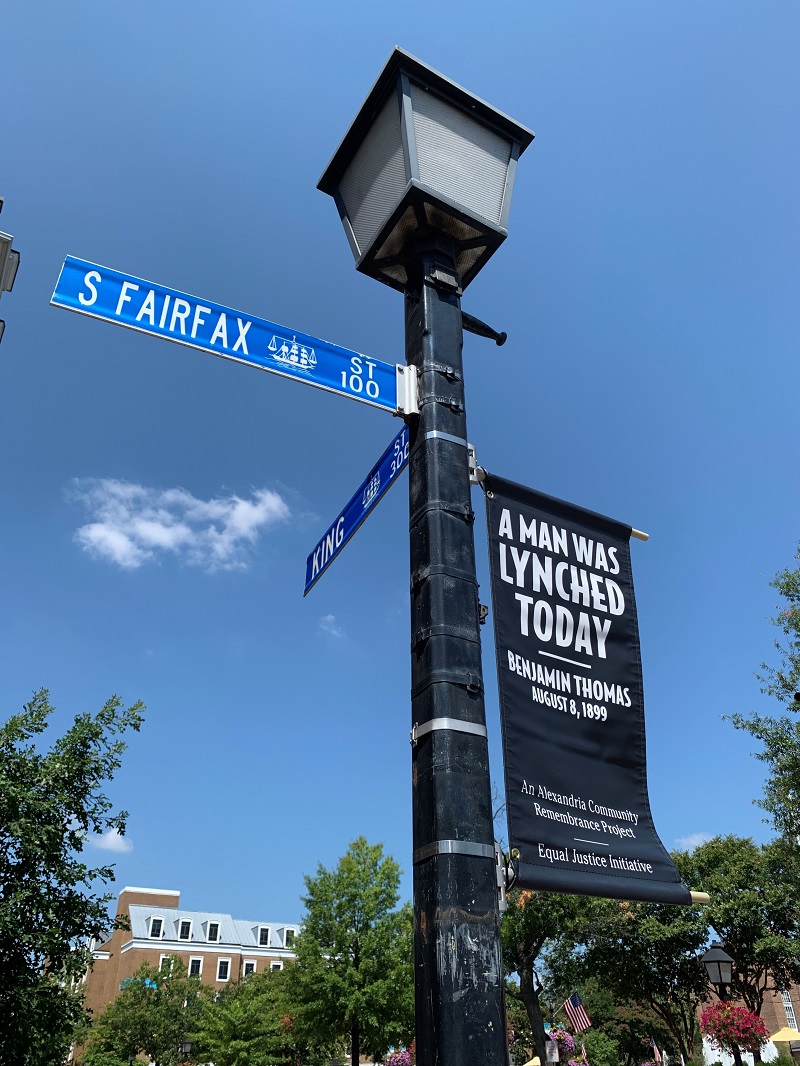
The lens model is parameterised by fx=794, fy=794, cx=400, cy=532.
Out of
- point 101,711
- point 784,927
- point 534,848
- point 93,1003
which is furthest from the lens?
point 93,1003

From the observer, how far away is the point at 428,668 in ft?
11.3

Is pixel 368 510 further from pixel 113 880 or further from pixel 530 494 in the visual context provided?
pixel 113 880

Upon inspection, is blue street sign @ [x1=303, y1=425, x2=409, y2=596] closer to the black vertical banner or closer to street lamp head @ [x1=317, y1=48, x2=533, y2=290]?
the black vertical banner

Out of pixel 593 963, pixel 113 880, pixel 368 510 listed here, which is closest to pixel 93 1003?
pixel 593 963

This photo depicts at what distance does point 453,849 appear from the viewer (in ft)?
9.89

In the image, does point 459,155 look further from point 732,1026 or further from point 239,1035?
point 239,1035

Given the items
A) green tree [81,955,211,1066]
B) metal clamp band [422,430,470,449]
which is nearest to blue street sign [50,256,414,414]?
metal clamp band [422,430,470,449]

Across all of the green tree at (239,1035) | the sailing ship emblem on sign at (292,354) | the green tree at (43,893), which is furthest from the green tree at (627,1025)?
the sailing ship emblem on sign at (292,354)

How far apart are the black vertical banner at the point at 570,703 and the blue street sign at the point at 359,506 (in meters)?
0.54

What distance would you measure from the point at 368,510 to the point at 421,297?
1255 mm

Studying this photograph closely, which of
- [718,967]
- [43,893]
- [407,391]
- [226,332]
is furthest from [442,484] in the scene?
[718,967]

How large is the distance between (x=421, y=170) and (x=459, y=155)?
34 centimetres

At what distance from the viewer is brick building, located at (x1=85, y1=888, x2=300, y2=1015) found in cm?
7212

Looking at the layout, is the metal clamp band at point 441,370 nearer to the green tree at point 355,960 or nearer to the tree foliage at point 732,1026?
the tree foliage at point 732,1026
